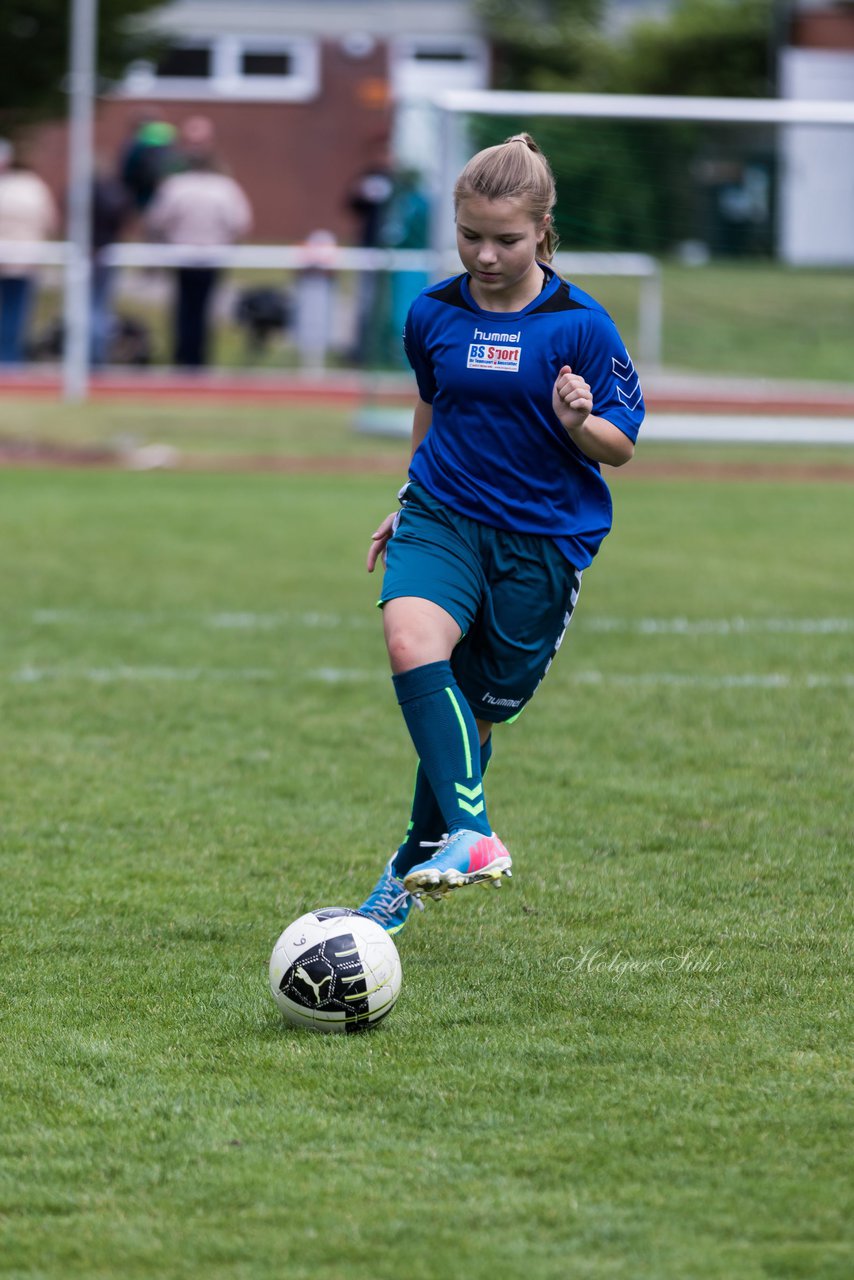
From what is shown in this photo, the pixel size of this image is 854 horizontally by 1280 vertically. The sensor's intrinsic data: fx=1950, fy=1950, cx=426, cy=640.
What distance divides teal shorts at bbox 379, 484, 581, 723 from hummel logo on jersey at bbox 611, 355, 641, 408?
358mm

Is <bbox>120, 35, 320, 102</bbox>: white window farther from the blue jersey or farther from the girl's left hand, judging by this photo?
the girl's left hand

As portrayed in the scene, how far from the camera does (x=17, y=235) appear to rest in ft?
62.3

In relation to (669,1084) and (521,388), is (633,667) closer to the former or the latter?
(521,388)

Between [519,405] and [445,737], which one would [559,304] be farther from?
[445,737]

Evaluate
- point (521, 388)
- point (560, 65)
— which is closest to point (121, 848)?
point (521, 388)

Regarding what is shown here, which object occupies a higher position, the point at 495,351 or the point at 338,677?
the point at 495,351

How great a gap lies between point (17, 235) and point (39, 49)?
2.81 metres

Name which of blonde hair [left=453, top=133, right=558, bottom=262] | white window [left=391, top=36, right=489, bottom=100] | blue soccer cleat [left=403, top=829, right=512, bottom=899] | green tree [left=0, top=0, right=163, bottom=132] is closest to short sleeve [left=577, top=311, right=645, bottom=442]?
blonde hair [left=453, top=133, right=558, bottom=262]

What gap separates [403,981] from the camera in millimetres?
4219

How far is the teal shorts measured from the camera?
429 cm

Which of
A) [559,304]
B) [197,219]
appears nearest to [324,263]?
[197,219]

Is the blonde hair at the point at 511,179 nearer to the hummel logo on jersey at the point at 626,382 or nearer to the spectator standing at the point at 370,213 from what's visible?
the hummel logo on jersey at the point at 626,382

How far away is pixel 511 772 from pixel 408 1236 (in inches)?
134

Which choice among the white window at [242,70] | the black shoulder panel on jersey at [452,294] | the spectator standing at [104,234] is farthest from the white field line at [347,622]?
the white window at [242,70]
